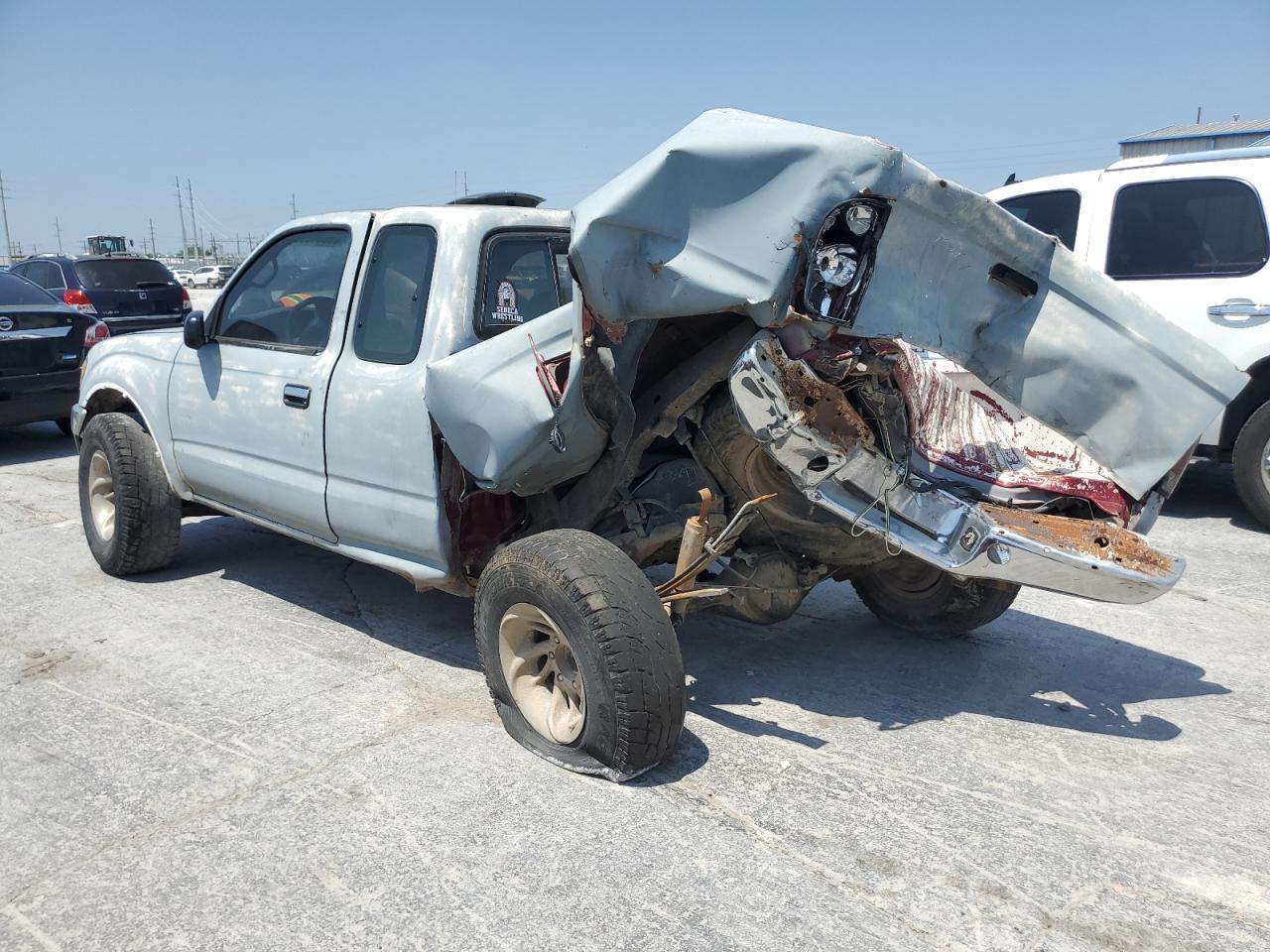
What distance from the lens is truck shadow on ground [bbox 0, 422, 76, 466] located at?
9.09m

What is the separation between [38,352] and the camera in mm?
8773

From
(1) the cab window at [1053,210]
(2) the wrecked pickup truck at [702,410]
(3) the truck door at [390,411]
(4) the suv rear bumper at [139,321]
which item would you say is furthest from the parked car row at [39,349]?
(1) the cab window at [1053,210]

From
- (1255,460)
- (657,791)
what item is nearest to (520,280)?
(657,791)

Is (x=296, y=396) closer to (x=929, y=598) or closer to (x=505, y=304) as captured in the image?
(x=505, y=304)

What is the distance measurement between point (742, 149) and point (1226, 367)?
1.72m

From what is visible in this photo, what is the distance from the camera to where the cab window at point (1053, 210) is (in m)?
6.87

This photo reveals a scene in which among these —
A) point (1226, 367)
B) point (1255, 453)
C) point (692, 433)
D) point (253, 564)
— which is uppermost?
point (1226, 367)

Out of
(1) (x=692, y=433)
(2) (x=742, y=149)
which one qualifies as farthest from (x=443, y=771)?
(2) (x=742, y=149)

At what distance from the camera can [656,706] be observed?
3.08 m

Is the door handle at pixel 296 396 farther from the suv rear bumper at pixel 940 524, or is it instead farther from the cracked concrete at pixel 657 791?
the suv rear bumper at pixel 940 524

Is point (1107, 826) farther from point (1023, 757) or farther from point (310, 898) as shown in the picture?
point (310, 898)

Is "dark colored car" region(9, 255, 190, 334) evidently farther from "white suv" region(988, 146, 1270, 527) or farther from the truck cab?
"white suv" region(988, 146, 1270, 527)

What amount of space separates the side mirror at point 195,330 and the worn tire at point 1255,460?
6.16 meters

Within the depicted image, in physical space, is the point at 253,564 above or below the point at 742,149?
below
